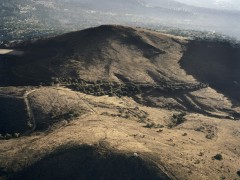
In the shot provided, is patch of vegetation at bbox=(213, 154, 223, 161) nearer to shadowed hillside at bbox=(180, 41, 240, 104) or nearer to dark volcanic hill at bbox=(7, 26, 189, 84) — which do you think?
dark volcanic hill at bbox=(7, 26, 189, 84)

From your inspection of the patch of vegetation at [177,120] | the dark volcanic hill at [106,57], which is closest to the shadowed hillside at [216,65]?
the dark volcanic hill at [106,57]

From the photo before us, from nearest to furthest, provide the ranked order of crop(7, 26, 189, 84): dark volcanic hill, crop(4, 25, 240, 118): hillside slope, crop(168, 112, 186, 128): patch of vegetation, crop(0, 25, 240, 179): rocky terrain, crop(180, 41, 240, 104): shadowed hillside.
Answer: crop(0, 25, 240, 179): rocky terrain → crop(168, 112, 186, 128): patch of vegetation → crop(4, 25, 240, 118): hillside slope → crop(7, 26, 189, 84): dark volcanic hill → crop(180, 41, 240, 104): shadowed hillside

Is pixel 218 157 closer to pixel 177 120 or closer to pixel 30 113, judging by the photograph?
pixel 177 120

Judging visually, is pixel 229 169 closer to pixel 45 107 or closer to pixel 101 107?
pixel 101 107

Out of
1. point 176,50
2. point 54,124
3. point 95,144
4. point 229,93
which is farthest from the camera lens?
point 176,50

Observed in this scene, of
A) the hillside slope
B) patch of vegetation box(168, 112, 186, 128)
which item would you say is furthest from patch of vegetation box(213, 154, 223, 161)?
the hillside slope

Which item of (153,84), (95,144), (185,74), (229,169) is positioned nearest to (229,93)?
(185,74)

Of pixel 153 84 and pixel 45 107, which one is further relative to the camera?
pixel 153 84

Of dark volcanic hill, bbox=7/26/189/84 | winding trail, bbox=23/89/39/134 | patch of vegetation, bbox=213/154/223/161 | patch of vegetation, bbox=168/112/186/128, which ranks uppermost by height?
dark volcanic hill, bbox=7/26/189/84
